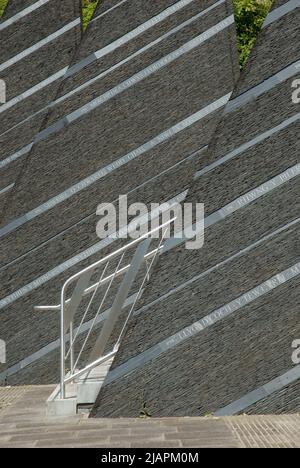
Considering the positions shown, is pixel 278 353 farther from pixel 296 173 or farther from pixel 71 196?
pixel 71 196

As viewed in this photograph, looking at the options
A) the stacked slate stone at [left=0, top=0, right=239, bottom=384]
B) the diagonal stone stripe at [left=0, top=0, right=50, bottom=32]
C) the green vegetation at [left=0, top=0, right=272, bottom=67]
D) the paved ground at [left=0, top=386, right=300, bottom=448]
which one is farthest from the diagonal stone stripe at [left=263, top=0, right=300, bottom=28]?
the green vegetation at [left=0, top=0, right=272, bottom=67]

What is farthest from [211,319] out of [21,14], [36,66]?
[21,14]

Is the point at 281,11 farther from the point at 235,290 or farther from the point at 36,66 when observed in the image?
the point at 36,66

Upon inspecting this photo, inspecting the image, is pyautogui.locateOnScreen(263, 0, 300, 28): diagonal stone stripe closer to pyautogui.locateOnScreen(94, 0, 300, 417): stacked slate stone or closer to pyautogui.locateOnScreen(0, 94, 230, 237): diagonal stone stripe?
pyautogui.locateOnScreen(94, 0, 300, 417): stacked slate stone

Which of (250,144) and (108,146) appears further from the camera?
(108,146)

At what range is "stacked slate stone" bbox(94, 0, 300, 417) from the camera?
823cm

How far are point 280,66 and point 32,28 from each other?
6929 mm

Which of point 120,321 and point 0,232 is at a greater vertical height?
point 0,232

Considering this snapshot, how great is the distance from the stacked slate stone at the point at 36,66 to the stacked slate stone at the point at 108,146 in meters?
1.77

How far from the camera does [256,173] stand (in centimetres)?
853

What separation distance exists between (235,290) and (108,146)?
4781mm

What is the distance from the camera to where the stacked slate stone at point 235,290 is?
8.23 m

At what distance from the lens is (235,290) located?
27.5ft

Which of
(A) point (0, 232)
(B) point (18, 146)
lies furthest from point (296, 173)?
(B) point (18, 146)
